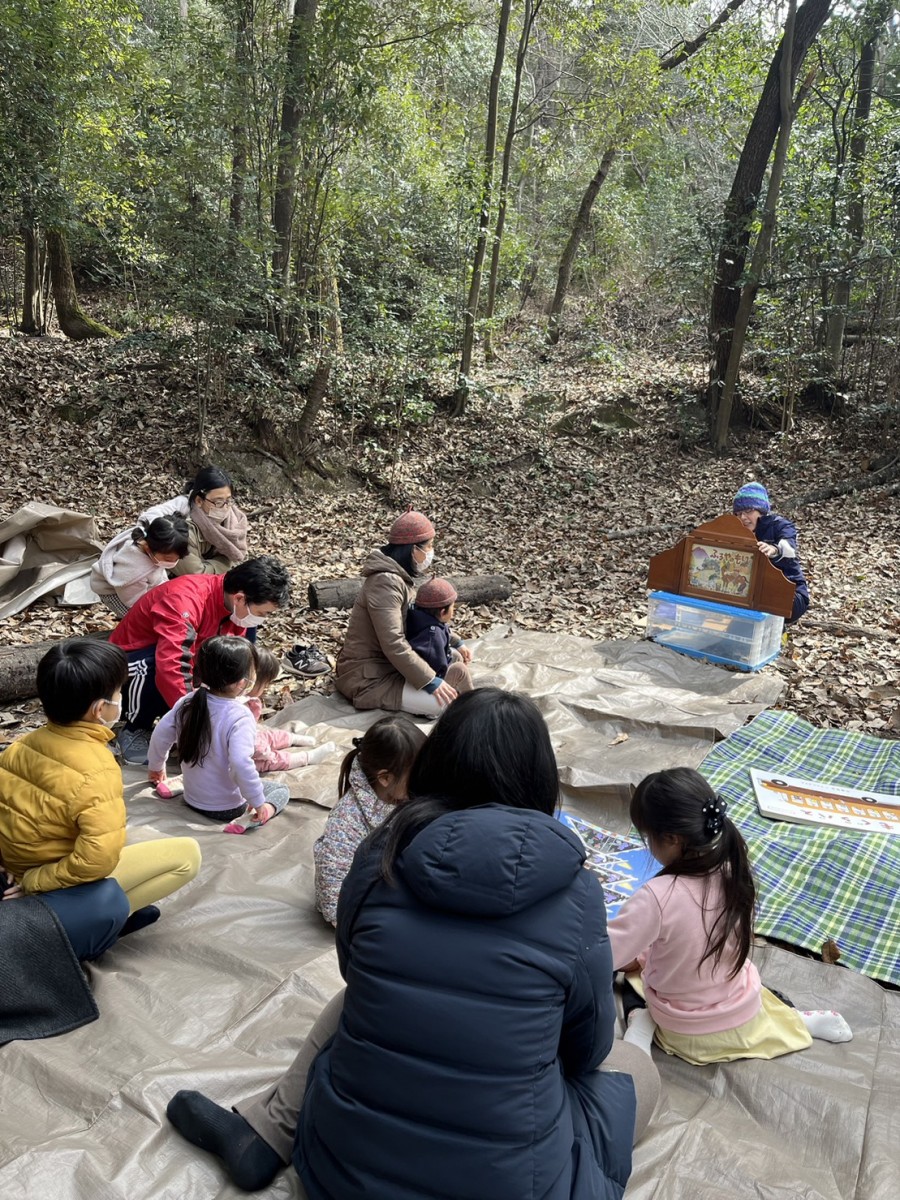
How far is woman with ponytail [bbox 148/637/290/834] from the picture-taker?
3.53 metres

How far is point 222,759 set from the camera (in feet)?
12.1

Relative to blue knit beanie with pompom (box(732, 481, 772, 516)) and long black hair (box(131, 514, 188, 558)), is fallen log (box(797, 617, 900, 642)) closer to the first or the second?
blue knit beanie with pompom (box(732, 481, 772, 516))

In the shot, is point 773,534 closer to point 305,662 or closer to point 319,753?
point 305,662

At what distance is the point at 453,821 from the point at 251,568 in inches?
116

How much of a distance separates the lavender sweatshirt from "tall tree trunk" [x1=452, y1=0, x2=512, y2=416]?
8906 mm

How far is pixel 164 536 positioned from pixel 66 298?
9064mm

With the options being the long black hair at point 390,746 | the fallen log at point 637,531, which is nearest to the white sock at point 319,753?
the long black hair at point 390,746

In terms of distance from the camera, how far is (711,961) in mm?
2373

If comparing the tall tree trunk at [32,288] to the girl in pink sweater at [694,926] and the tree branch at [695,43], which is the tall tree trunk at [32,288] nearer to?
the tree branch at [695,43]

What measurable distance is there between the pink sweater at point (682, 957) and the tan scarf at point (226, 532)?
4.11 meters

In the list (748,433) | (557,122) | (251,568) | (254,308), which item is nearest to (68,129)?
(254,308)

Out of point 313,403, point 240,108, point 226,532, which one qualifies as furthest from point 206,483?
point 240,108

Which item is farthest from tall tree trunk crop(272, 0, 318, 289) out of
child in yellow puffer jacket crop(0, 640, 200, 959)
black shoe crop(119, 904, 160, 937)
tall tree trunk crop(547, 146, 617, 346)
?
black shoe crop(119, 904, 160, 937)

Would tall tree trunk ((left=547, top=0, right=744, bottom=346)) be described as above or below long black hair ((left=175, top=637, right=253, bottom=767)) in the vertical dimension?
above
